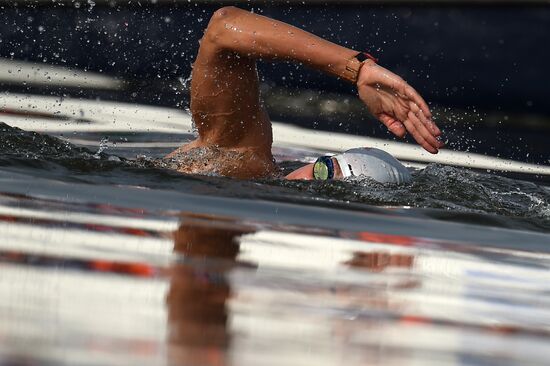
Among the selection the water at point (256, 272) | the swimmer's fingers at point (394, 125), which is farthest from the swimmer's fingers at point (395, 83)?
the water at point (256, 272)

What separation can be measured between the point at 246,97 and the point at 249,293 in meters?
2.30

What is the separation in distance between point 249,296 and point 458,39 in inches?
261

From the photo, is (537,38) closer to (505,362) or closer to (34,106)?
(34,106)

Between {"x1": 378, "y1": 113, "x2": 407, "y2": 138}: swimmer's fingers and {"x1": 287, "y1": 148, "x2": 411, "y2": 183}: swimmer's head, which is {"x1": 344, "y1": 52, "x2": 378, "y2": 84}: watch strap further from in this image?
{"x1": 287, "y1": 148, "x2": 411, "y2": 183}: swimmer's head

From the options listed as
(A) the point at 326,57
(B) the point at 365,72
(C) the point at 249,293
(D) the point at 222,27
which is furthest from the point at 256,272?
(D) the point at 222,27

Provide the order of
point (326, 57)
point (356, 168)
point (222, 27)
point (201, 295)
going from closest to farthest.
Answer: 1. point (201, 295)
2. point (326, 57)
3. point (222, 27)
4. point (356, 168)

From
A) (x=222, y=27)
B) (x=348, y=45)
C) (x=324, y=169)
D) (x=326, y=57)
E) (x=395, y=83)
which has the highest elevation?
(x=348, y=45)

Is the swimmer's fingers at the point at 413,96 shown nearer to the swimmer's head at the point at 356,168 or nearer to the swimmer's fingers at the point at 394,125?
the swimmer's fingers at the point at 394,125

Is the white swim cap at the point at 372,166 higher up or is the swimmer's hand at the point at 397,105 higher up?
the swimmer's hand at the point at 397,105

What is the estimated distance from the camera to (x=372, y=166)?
4887 millimetres

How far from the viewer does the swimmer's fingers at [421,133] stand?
13.3 ft

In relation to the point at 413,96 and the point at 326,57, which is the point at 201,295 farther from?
the point at 326,57

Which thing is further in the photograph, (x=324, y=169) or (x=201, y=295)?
(x=324, y=169)

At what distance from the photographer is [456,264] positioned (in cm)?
339
